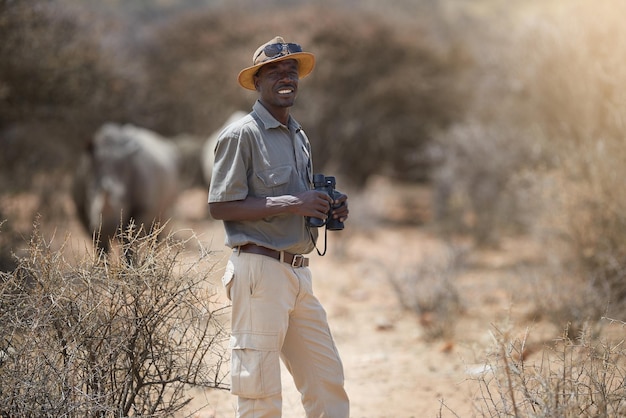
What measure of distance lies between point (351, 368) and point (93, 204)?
4372 millimetres

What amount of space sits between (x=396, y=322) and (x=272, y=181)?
4459 millimetres

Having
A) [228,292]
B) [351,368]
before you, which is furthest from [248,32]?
[228,292]

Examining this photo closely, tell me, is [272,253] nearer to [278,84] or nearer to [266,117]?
[266,117]

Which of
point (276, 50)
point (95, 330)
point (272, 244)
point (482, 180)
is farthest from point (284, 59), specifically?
point (482, 180)

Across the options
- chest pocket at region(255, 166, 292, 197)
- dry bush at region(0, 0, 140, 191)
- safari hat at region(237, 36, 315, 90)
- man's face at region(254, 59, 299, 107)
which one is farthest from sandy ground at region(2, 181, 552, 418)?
dry bush at region(0, 0, 140, 191)

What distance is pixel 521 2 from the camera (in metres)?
47.1

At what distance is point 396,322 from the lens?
7887mm

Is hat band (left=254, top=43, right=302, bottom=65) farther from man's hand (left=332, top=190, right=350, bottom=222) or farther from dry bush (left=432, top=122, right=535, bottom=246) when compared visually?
dry bush (left=432, top=122, right=535, bottom=246)

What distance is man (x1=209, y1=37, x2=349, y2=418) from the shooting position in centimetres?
362

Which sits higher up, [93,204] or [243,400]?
[93,204]

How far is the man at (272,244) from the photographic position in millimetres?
3619

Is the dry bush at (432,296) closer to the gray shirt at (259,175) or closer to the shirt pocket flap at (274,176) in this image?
the gray shirt at (259,175)

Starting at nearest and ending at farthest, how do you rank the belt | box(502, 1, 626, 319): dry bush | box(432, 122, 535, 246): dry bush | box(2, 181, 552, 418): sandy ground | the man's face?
the belt → the man's face → box(2, 181, 552, 418): sandy ground → box(502, 1, 626, 319): dry bush → box(432, 122, 535, 246): dry bush

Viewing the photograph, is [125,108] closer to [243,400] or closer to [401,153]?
[401,153]
